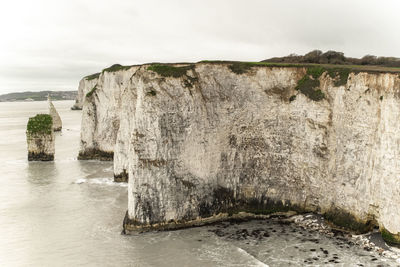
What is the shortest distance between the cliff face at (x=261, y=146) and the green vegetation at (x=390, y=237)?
0.30 feet

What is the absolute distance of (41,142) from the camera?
44.3 metres

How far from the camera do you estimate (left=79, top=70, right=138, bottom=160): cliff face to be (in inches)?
1718

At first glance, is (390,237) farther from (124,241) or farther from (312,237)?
(124,241)

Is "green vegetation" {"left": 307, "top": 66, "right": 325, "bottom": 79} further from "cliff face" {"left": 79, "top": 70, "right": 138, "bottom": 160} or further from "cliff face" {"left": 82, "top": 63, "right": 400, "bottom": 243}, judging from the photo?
"cliff face" {"left": 79, "top": 70, "right": 138, "bottom": 160}

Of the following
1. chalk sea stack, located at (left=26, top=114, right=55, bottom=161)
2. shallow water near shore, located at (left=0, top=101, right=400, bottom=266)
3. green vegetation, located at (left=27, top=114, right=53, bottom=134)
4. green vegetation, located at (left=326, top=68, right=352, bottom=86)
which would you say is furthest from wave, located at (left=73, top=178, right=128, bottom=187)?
green vegetation, located at (left=326, top=68, right=352, bottom=86)

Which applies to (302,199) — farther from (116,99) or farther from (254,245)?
(116,99)

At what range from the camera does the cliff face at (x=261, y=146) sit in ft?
65.0

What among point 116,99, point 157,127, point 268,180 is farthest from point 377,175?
point 116,99

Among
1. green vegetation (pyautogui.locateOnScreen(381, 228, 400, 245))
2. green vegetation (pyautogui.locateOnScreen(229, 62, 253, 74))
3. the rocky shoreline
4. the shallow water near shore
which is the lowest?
the shallow water near shore

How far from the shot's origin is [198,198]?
22766 mm

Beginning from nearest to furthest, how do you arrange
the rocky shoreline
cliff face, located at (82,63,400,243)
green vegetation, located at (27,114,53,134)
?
1. the rocky shoreline
2. cliff face, located at (82,63,400,243)
3. green vegetation, located at (27,114,53,134)

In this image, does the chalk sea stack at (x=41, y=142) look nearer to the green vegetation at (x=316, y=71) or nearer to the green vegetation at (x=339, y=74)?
the green vegetation at (x=316, y=71)

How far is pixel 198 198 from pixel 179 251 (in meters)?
4.52

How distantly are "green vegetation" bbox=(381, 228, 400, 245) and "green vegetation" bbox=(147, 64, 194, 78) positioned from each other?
1608cm
